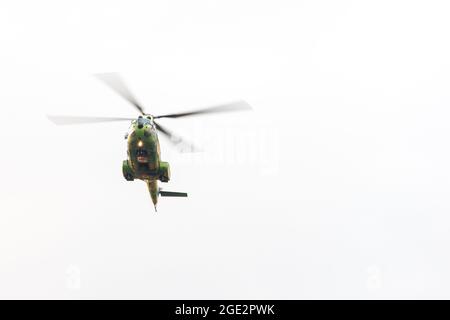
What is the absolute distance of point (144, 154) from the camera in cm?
5247

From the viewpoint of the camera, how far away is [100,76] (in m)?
49.9

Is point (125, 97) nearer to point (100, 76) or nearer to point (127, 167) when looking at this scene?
point (100, 76)

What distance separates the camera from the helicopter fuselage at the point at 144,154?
51031 mm

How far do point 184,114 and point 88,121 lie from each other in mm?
7585

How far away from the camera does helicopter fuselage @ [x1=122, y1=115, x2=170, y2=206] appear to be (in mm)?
51031
